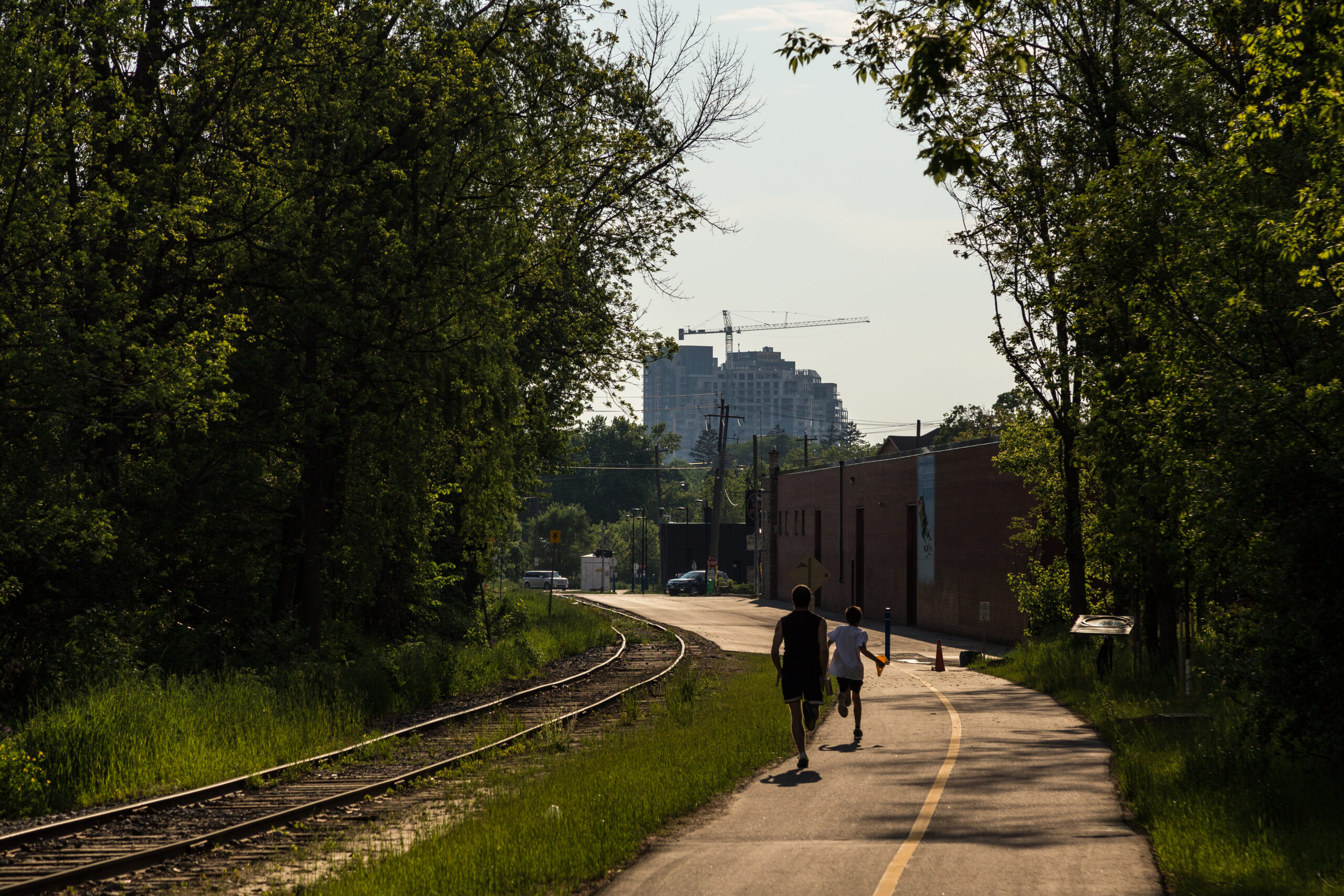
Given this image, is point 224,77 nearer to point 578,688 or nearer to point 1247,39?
point 578,688

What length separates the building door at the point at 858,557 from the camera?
6062cm

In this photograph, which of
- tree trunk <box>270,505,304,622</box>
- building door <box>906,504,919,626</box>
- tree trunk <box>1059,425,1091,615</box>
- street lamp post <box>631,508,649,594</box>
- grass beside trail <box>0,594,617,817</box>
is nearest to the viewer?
grass beside trail <box>0,594,617,817</box>

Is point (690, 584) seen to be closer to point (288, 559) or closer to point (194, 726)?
point (288, 559)

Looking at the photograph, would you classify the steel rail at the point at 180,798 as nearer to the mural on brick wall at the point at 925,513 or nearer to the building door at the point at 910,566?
the mural on brick wall at the point at 925,513

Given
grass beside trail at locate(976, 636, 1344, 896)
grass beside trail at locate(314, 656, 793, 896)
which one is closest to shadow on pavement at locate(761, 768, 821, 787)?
grass beside trail at locate(314, 656, 793, 896)

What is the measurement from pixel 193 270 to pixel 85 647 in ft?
21.3

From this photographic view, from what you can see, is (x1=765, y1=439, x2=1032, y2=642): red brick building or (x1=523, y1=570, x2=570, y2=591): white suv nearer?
(x1=765, y1=439, x2=1032, y2=642): red brick building

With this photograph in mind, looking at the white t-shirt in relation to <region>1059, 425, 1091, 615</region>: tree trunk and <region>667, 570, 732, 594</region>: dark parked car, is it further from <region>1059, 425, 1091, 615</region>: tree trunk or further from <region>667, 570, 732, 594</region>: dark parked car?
<region>667, 570, 732, 594</region>: dark parked car

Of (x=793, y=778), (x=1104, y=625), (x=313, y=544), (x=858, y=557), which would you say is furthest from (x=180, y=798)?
(x=858, y=557)

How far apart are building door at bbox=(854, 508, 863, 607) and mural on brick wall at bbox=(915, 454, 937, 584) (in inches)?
333

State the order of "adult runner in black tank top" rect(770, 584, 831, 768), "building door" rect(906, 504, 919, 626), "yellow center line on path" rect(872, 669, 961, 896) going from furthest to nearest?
1. "building door" rect(906, 504, 919, 626)
2. "adult runner in black tank top" rect(770, 584, 831, 768)
3. "yellow center line on path" rect(872, 669, 961, 896)

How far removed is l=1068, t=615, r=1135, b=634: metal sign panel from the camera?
70.6 feet

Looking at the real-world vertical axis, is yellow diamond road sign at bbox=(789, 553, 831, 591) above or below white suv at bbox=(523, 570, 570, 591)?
above

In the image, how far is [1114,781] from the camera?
41.9 feet
